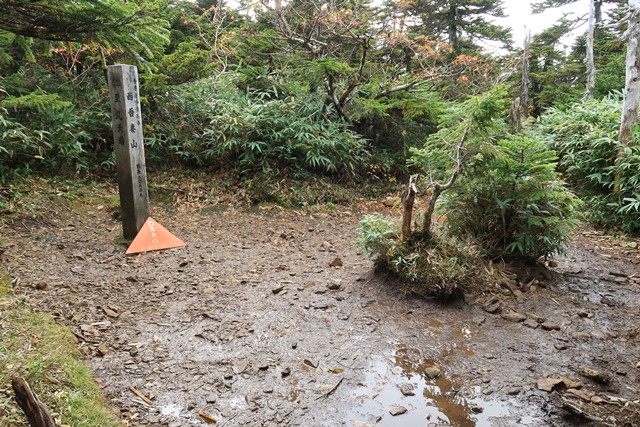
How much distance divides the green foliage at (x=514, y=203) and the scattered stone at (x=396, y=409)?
255 cm

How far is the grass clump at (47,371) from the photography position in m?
2.26

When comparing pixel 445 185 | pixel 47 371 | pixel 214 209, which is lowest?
pixel 214 209

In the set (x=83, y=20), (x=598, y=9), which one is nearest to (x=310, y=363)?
(x=83, y=20)

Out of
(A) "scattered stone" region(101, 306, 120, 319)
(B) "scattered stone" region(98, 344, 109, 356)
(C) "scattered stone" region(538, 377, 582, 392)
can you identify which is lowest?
(C) "scattered stone" region(538, 377, 582, 392)

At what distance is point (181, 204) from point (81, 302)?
11.4ft

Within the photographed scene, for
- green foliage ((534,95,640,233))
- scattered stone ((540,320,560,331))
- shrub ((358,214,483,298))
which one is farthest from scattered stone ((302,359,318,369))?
green foliage ((534,95,640,233))

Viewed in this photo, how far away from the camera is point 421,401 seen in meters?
2.98

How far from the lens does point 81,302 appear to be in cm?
388

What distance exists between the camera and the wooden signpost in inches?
208

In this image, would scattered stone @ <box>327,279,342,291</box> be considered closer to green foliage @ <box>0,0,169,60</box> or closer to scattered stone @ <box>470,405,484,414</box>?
scattered stone @ <box>470,405,484,414</box>

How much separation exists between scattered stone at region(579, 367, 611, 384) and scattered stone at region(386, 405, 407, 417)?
144 centimetres

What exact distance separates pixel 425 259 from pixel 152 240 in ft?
11.3

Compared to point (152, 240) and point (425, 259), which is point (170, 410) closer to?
point (425, 259)

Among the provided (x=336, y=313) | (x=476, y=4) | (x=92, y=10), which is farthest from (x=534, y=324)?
(x=476, y=4)
